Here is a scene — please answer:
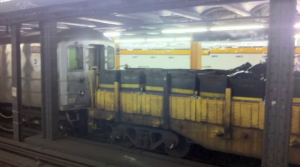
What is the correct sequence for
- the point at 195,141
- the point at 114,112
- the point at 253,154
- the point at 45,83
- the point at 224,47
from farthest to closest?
1. the point at 224,47
2. the point at 114,112
3. the point at 45,83
4. the point at 195,141
5. the point at 253,154

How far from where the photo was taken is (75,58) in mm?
9414

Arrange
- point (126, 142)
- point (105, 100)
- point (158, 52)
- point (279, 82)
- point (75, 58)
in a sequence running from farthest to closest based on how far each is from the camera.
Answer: point (158, 52) → point (75, 58) → point (105, 100) → point (126, 142) → point (279, 82)

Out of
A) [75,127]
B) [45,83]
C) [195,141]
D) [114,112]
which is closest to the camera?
[195,141]

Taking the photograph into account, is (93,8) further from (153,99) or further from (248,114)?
(248,114)

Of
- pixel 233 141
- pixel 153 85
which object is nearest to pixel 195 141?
pixel 233 141

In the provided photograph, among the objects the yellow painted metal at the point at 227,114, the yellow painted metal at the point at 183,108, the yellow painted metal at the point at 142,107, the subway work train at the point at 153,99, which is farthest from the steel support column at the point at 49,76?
the yellow painted metal at the point at 227,114

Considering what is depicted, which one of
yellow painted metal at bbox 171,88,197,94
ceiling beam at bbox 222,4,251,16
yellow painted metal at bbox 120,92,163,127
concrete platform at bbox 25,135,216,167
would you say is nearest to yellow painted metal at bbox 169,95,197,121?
yellow painted metal at bbox 171,88,197,94

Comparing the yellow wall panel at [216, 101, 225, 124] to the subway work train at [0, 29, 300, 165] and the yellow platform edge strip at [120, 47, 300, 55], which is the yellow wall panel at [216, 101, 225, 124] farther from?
the yellow platform edge strip at [120, 47, 300, 55]

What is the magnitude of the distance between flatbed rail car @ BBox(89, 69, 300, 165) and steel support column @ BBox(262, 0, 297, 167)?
1.73 m

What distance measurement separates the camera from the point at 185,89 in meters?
6.98

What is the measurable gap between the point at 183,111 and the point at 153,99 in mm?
903

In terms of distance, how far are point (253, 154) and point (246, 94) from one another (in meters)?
1.26

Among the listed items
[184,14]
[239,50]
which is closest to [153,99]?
[184,14]

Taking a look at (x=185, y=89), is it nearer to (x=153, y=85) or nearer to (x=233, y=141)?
(x=153, y=85)
